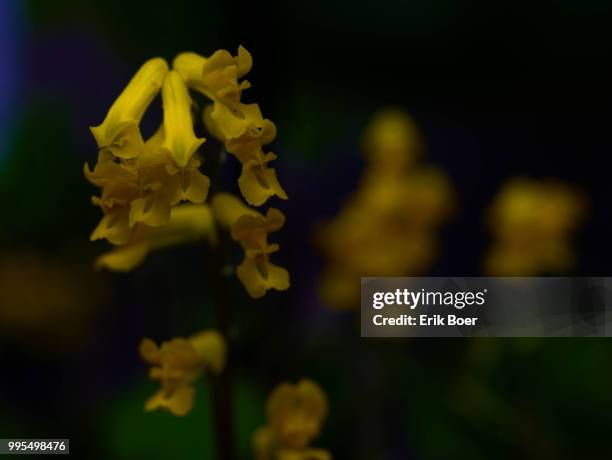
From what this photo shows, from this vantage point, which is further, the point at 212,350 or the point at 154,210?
the point at 212,350

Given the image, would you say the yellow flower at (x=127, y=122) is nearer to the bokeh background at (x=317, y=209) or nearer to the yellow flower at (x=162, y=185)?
the yellow flower at (x=162, y=185)

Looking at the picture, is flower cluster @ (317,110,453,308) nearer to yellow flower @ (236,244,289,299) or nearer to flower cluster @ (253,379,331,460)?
flower cluster @ (253,379,331,460)

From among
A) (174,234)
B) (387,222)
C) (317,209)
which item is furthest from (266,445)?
(317,209)

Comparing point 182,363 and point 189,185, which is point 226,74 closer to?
point 189,185

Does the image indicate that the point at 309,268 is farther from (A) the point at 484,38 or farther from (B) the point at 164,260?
(A) the point at 484,38

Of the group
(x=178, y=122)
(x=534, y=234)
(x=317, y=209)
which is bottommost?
(x=178, y=122)

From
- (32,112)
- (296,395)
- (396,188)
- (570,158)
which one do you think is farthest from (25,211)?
(570,158)

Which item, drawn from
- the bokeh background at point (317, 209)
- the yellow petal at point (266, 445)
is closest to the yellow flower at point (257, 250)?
the yellow petal at point (266, 445)

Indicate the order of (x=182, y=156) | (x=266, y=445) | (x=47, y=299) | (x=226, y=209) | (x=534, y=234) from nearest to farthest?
(x=182, y=156) < (x=226, y=209) < (x=266, y=445) < (x=534, y=234) < (x=47, y=299)
